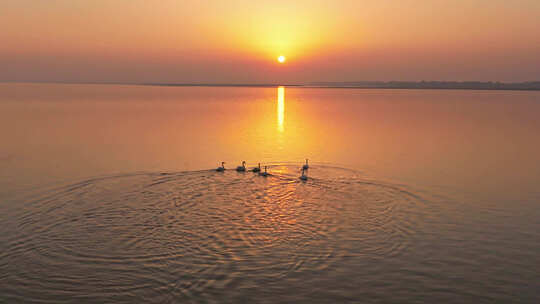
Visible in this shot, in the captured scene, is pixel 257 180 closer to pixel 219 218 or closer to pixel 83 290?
pixel 219 218

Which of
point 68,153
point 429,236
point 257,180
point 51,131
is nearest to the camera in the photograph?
point 429,236

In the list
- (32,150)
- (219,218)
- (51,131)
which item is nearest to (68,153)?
(32,150)

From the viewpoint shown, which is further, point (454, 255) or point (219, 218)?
point (219, 218)

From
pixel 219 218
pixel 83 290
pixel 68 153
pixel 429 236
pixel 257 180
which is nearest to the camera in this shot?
pixel 83 290

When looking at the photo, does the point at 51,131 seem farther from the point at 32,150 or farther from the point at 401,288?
the point at 401,288

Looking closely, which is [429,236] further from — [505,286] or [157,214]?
[157,214]

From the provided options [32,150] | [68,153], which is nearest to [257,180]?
[68,153]

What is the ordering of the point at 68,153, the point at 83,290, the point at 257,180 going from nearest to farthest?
the point at 83,290
the point at 257,180
the point at 68,153

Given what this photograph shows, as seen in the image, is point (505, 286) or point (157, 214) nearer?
point (505, 286)

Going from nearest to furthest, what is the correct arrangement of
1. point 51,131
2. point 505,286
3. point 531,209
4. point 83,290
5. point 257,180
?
point 83,290, point 505,286, point 531,209, point 257,180, point 51,131

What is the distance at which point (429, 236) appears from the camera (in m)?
19.8

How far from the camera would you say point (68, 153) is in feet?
129

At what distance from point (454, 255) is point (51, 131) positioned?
53007 millimetres

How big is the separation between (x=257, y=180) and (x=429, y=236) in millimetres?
13585
